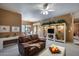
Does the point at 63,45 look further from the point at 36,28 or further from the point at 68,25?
the point at 36,28

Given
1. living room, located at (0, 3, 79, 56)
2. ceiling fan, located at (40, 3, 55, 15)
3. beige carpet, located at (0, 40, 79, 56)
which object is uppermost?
ceiling fan, located at (40, 3, 55, 15)

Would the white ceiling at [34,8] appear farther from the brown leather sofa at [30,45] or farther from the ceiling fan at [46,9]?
the brown leather sofa at [30,45]

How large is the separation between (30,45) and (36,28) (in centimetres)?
46

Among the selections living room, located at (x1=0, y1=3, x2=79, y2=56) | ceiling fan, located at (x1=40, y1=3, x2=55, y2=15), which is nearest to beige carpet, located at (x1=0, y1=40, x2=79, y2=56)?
living room, located at (x1=0, y1=3, x2=79, y2=56)

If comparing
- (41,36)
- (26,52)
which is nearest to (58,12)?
(41,36)

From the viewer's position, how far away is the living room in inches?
90.9

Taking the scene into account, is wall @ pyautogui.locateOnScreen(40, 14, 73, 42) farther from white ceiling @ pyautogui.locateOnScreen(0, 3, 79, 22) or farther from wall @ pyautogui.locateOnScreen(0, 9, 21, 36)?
wall @ pyautogui.locateOnScreen(0, 9, 21, 36)

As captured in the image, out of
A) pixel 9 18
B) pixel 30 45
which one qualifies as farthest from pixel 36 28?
pixel 9 18

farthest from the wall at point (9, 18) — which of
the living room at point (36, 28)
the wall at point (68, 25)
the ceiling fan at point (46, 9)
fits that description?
the wall at point (68, 25)

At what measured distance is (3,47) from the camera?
7.59 feet

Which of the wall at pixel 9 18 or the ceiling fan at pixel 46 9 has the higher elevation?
the ceiling fan at pixel 46 9

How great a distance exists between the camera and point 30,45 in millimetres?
2350

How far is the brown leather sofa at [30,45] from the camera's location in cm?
229

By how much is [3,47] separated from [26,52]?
564 mm
